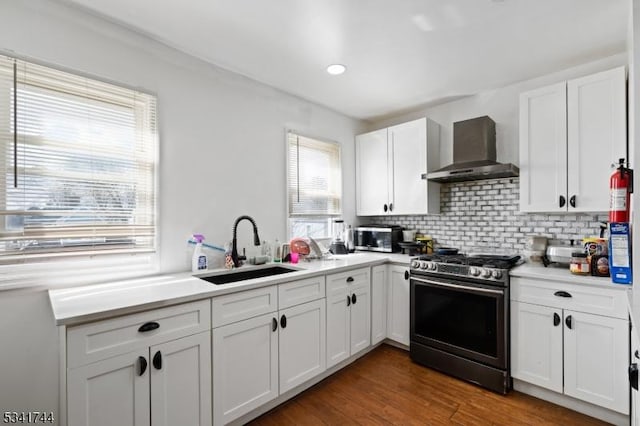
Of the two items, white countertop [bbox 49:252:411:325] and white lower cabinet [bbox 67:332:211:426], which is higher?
white countertop [bbox 49:252:411:325]

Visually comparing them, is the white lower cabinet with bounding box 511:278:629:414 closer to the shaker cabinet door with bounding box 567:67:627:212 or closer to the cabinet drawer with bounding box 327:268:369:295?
the shaker cabinet door with bounding box 567:67:627:212

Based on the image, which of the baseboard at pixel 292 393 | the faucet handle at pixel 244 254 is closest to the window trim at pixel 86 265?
the faucet handle at pixel 244 254

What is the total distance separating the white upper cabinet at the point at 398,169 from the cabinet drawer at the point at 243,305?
6.39ft

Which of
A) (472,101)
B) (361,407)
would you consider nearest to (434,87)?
Answer: (472,101)

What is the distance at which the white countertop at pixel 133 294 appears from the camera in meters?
1.38

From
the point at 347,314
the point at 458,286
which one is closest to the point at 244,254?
the point at 347,314

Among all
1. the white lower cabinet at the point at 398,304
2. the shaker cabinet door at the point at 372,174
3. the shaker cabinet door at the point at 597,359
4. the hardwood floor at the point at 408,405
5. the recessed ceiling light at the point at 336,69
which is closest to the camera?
the shaker cabinet door at the point at 597,359

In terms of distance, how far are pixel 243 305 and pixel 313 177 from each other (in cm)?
183

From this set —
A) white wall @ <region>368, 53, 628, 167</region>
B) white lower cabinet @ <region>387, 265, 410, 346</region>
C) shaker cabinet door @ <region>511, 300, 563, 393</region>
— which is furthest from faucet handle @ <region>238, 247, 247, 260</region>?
white wall @ <region>368, 53, 628, 167</region>

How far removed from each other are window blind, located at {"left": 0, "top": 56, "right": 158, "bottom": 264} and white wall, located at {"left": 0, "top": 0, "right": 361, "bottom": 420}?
0.10 metres

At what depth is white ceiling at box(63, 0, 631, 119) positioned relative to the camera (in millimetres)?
1814

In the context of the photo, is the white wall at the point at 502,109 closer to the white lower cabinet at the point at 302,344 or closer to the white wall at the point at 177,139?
the white wall at the point at 177,139

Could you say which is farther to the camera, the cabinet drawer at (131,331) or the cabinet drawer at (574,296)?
the cabinet drawer at (574,296)

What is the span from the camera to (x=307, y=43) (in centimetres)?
219
